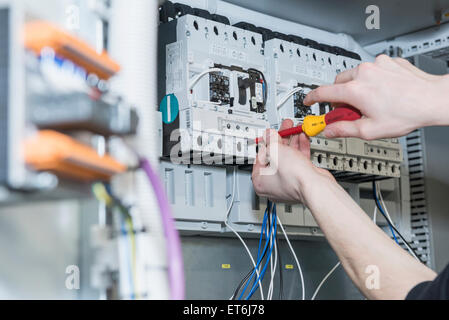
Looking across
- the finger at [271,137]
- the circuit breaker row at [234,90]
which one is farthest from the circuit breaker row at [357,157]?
the finger at [271,137]

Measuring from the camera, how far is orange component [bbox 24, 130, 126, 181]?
524mm

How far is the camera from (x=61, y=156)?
525mm

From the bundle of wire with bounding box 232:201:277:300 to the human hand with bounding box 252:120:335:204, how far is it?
352mm

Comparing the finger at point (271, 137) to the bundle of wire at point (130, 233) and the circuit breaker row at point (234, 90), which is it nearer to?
the circuit breaker row at point (234, 90)

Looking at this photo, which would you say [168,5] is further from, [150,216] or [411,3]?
[150,216]

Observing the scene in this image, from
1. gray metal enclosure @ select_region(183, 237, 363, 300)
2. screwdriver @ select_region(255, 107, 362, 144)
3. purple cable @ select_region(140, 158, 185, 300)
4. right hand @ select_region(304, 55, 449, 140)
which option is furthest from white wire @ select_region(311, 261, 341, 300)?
purple cable @ select_region(140, 158, 185, 300)

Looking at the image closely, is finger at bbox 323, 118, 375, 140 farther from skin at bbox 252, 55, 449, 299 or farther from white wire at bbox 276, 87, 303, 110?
white wire at bbox 276, 87, 303, 110

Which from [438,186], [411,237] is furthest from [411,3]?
[411,237]

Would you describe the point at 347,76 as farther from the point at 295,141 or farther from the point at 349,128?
the point at 295,141

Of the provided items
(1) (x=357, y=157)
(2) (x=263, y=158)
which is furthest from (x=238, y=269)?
(2) (x=263, y=158)

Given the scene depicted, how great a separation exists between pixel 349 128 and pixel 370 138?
0.15 feet

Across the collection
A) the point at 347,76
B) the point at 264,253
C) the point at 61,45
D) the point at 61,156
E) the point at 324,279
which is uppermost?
the point at 347,76

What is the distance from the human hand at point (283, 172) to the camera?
1138mm

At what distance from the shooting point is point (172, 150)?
1489 mm
